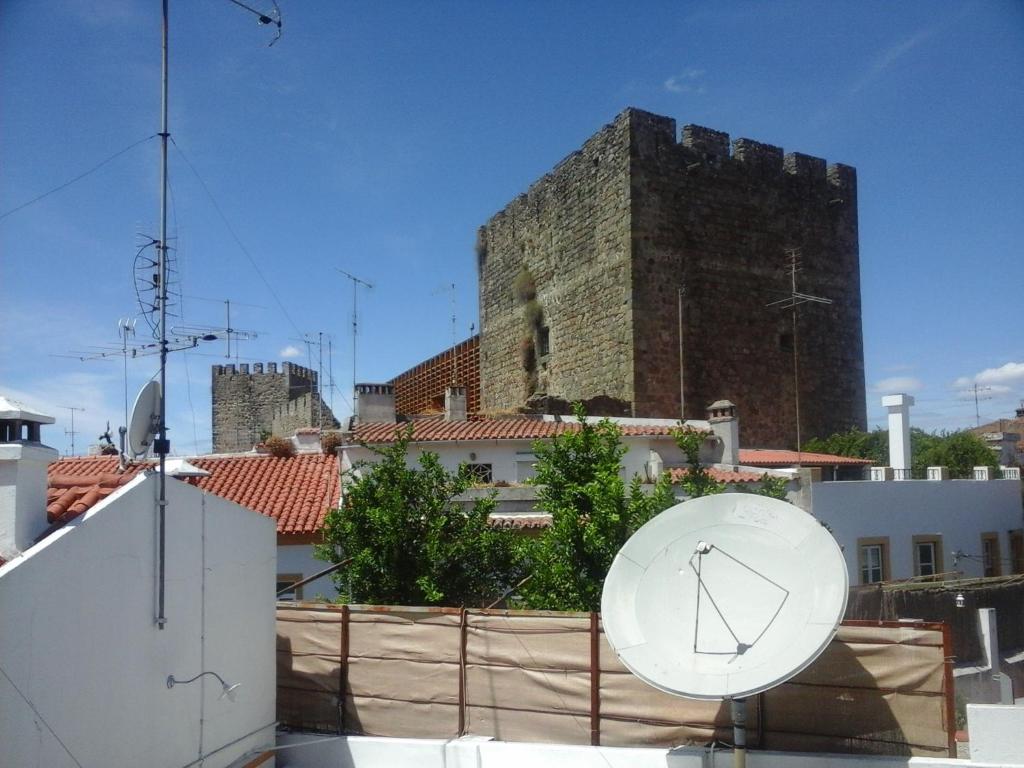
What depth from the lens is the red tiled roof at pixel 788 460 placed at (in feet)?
61.8

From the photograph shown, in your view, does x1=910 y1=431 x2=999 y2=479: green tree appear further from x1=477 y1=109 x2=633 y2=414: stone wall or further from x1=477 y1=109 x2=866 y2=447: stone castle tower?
x1=477 y1=109 x2=633 y2=414: stone wall

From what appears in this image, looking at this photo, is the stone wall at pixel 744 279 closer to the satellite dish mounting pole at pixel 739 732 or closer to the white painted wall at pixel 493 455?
the white painted wall at pixel 493 455

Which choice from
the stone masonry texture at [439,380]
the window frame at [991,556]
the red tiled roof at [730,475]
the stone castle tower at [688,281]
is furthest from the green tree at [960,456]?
the stone masonry texture at [439,380]

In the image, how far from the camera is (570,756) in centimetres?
822

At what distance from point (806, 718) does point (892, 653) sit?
95 cm

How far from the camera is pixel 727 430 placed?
1730 centimetres

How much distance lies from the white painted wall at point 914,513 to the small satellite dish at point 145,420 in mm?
11591

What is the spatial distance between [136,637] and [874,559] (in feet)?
45.8

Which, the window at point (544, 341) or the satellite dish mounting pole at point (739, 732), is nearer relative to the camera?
the satellite dish mounting pole at point (739, 732)

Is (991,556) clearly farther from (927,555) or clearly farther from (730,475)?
(730,475)

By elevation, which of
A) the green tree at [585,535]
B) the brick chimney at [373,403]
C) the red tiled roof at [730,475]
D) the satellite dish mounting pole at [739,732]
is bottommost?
the satellite dish mounting pole at [739,732]

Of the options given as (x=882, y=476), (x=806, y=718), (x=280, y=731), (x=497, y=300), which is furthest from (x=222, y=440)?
(x=806, y=718)

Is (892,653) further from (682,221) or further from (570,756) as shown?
(682,221)

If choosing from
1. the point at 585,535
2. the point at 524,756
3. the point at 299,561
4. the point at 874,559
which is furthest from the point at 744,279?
the point at 524,756
